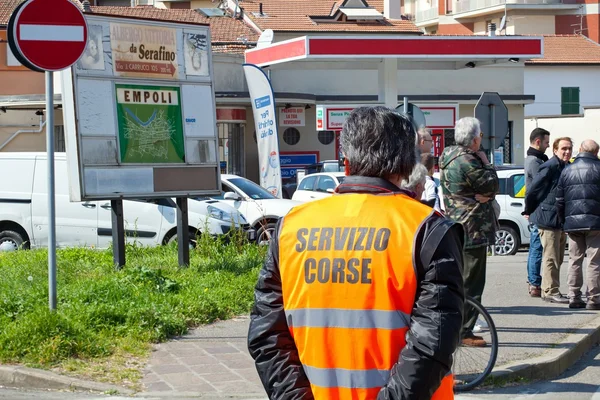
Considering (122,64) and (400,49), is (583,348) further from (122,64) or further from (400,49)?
(400,49)

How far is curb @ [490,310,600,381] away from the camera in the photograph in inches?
285

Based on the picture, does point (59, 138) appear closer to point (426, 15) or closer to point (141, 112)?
point (141, 112)

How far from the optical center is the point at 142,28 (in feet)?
36.6

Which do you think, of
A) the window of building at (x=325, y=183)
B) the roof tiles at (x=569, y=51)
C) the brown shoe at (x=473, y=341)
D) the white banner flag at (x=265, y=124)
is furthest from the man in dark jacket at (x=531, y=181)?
the roof tiles at (x=569, y=51)

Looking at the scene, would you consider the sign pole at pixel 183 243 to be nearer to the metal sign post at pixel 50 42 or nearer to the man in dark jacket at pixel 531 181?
the metal sign post at pixel 50 42

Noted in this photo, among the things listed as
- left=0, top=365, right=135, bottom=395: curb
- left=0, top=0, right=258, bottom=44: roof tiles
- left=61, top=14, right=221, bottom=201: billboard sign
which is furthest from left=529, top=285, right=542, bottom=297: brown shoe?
left=0, top=0, right=258, bottom=44: roof tiles

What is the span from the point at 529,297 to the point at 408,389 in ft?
28.5

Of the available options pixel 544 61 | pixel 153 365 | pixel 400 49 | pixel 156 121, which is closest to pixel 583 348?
pixel 153 365

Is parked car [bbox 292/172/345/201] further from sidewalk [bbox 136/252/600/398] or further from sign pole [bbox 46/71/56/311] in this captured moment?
sign pole [bbox 46/71/56/311]

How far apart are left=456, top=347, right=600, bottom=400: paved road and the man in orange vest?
13.3 ft

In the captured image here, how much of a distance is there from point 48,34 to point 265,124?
1229 cm

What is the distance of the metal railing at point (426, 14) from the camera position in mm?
71000

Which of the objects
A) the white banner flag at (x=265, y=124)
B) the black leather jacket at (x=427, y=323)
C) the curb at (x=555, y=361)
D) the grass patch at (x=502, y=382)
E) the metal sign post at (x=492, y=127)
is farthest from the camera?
the white banner flag at (x=265, y=124)

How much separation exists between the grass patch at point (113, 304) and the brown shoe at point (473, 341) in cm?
239
